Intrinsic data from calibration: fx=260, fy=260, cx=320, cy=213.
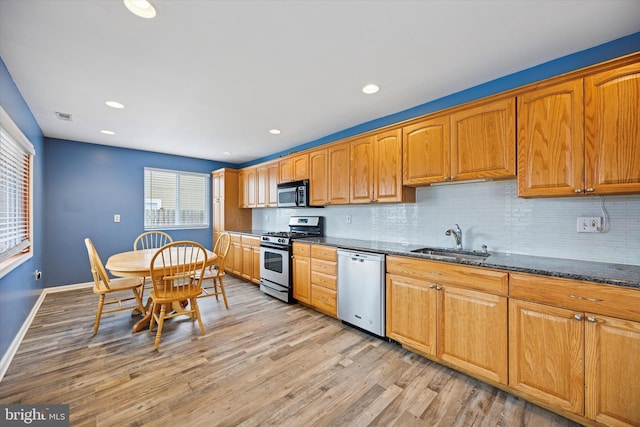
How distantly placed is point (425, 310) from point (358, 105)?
2182mm

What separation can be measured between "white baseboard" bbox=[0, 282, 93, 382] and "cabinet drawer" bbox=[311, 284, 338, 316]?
2664 millimetres

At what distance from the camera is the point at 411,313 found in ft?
7.57

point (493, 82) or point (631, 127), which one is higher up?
point (493, 82)

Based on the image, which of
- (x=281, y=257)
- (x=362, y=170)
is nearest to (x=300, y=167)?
(x=362, y=170)

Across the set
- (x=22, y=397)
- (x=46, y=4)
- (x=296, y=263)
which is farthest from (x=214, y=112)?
(x=22, y=397)

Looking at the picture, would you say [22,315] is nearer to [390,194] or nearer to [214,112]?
[214,112]

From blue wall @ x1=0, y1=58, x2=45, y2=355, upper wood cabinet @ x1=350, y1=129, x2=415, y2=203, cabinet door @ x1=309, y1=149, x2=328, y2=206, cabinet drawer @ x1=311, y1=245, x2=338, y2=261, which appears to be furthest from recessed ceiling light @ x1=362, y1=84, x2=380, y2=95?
blue wall @ x1=0, y1=58, x2=45, y2=355

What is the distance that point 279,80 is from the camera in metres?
2.33

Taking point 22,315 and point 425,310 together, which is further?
point 22,315

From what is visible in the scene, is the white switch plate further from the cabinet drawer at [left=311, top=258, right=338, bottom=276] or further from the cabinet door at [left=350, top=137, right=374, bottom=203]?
the cabinet drawer at [left=311, top=258, right=338, bottom=276]

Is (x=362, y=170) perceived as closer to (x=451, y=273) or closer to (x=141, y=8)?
(x=451, y=273)

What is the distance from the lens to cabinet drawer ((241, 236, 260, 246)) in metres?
4.34

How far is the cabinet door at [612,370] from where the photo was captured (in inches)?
54.4

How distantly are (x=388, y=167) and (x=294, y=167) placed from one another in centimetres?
173
